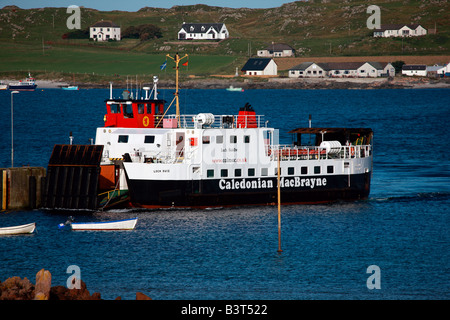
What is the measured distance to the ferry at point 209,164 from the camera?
48.5 metres

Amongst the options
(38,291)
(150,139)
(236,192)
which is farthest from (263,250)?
(38,291)

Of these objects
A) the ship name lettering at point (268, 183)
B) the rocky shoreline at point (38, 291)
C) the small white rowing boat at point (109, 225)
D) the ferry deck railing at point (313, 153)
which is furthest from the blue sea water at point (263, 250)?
the rocky shoreline at point (38, 291)

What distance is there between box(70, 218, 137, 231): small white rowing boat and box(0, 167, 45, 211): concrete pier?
584 cm

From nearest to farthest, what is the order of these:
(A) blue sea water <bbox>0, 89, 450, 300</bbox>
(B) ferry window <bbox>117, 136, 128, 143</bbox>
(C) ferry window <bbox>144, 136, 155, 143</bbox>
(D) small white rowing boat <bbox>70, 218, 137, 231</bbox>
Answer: (A) blue sea water <bbox>0, 89, 450, 300</bbox>
(D) small white rowing boat <bbox>70, 218, 137, 231</bbox>
(C) ferry window <bbox>144, 136, 155, 143</bbox>
(B) ferry window <bbox>117, 136, 128, 143</bbox>

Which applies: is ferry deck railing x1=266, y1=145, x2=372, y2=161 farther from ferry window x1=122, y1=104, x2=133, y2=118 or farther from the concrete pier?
the concrete pier

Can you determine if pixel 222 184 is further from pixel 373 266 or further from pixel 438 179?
Result: pixel 438 179

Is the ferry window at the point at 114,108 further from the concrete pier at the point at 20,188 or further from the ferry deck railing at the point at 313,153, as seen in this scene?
the ferry deck railing at the point at 313,153

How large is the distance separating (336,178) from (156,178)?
13.0 m

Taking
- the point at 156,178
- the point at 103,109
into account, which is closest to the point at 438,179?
the point at 156,178

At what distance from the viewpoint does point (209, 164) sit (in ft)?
161

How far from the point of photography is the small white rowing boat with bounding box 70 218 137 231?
45.3m

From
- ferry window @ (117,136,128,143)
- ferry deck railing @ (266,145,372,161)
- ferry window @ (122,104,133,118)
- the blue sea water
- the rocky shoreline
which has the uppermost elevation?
ferry window @ (122,104,133,118)

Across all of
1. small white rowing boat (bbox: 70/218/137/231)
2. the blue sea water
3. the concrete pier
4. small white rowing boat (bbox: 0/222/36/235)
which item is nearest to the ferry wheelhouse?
the blue sea water

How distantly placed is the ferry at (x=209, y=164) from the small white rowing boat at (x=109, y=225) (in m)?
3.33
